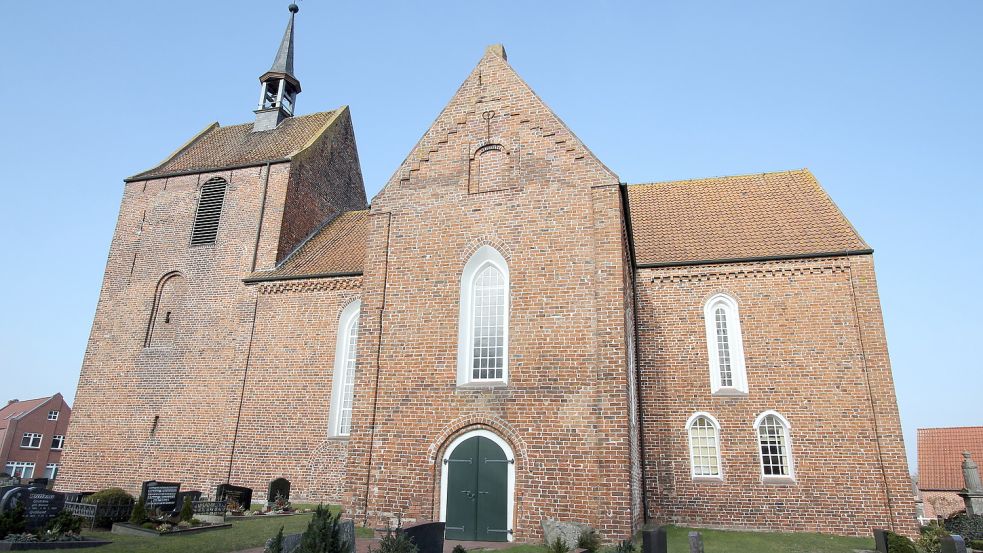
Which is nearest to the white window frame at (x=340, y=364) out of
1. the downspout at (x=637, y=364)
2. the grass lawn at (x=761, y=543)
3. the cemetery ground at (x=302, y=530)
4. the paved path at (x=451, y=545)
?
the cemetery ground at (x=302, y=530)

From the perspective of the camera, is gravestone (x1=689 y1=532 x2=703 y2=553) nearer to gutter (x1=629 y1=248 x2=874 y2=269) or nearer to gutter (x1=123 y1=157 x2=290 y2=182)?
gutter (x1=629 y1=248 x2=874 y2=269)

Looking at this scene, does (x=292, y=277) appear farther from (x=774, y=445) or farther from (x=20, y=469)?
(x=20, y=469)

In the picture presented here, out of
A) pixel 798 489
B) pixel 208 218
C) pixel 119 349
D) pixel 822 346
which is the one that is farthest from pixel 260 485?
pixel 822 346

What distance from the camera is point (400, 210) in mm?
14781

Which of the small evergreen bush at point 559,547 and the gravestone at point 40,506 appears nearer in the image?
the small evergreen bush at point 559,547

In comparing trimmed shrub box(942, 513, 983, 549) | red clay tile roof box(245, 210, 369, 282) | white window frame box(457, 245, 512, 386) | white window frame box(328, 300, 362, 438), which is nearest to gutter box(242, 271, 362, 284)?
red clay tile roof box(245, 210, 369, 282)

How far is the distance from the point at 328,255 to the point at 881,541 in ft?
58.3

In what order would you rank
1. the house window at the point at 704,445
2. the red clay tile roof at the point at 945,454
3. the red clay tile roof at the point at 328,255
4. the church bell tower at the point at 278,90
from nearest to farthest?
1. the house window at the point at 704,445
2. the red clay tile roof at the point at 328,255
3. the church bell tower at the point at 278,90
4. the red clay tile roof at the point at 945,454

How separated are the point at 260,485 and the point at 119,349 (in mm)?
8414

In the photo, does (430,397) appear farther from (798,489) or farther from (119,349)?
(119,349)

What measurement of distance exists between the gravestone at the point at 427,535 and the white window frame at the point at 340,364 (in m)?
9.54

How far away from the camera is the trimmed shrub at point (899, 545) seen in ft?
39.7

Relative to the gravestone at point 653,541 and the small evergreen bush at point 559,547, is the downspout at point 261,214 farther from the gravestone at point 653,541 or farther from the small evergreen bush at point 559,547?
the gravestone at point 653,541

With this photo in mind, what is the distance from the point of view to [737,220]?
1975cm
